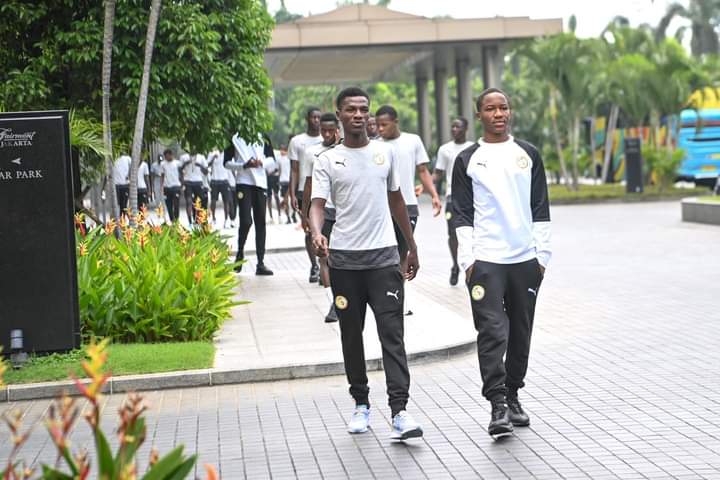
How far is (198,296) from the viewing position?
10695 mm

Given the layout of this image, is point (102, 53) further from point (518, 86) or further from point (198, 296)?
point (518, 86)

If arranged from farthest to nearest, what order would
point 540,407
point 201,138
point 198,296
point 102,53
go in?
point 201,138, point 102,53, point 198,296, point 540,407

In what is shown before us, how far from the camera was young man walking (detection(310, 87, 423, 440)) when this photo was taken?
719 cm

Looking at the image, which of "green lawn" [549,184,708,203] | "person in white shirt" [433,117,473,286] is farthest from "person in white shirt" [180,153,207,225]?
"person in white shirt" [433,117,473,286]

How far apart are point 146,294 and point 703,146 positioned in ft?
115

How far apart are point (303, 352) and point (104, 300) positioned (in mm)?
1723

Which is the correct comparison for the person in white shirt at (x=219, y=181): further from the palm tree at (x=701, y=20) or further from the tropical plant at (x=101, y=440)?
the palm tree at (x=701, y=20)

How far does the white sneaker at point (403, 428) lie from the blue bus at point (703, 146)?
37170mm

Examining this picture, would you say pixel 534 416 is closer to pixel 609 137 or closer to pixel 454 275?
pixel 454 275

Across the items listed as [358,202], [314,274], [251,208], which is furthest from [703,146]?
[358,202]

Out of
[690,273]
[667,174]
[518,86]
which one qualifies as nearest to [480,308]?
[690,273]

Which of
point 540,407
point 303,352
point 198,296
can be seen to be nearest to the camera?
point 540,407

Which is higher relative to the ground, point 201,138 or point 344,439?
point 201,138

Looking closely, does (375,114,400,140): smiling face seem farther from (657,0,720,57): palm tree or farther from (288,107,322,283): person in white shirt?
(657,0,720,57): palm tree
